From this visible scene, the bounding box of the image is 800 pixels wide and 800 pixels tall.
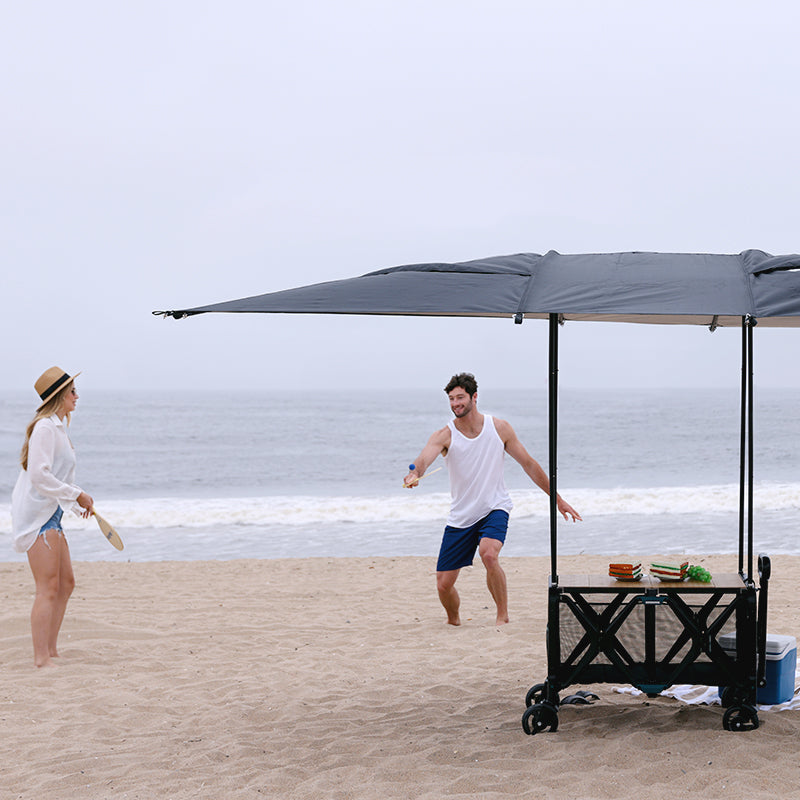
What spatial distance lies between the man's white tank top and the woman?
7.52 feet

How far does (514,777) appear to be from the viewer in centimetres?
353

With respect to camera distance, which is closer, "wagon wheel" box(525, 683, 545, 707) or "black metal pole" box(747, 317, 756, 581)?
"black metal pole" box(747, 317, 756, 581)

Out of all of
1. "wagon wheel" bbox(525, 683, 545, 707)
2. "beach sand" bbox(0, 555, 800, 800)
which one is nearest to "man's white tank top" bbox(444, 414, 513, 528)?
"beach sand" bbox(0, 555, 800, 800)

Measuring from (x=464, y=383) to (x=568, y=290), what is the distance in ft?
8.31

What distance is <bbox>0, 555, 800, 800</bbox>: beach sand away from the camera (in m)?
3.56

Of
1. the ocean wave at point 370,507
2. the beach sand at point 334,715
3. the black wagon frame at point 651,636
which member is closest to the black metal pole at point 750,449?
the black wagon frame at point 651,636

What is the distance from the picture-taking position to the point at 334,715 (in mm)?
4586

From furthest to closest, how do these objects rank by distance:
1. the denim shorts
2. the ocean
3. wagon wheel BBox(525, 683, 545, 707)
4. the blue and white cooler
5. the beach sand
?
the ocean, the denim shorts, wagon wheel BBox(525, 683, 545, 707), the blue and white cooler, the beach sand

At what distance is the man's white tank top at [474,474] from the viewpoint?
608 centimetres

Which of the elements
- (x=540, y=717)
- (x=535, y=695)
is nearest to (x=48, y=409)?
(x=535, y=695)

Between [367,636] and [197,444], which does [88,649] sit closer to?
[367,636]

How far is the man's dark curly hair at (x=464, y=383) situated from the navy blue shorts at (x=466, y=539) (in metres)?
0.82

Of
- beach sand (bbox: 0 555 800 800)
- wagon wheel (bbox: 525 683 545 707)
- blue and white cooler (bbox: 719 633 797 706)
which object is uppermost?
blue and white cooler (bbox: 719 633 797 706)

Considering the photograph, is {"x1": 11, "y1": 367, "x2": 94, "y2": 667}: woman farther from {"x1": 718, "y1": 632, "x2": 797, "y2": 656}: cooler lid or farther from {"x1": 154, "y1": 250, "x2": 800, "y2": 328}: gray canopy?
{"x1": 718, "y1": 632, "x2": 797, "y2": 656}: cooler lid
